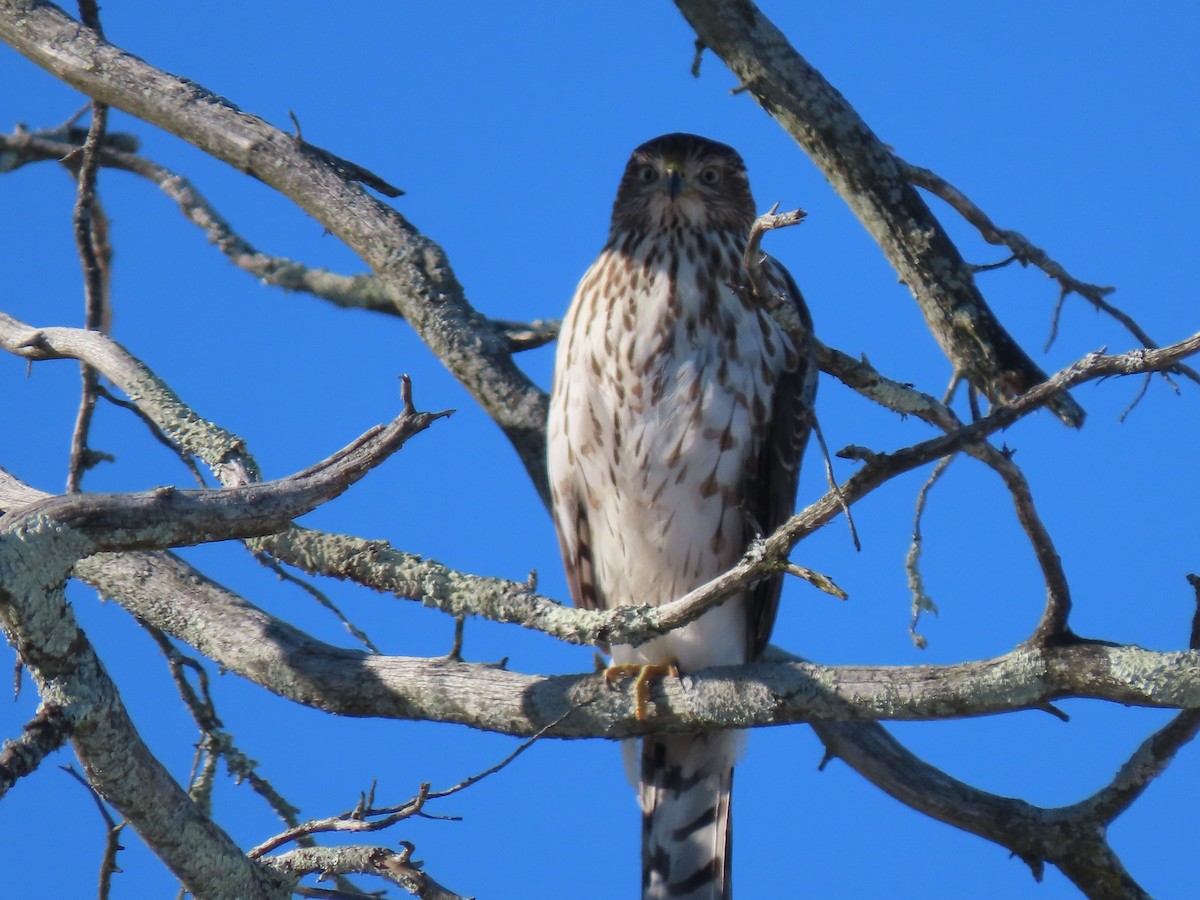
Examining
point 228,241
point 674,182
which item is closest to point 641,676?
point 674,182

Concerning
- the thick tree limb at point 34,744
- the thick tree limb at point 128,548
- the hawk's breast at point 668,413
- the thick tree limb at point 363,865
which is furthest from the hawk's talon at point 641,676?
the thick tree limb at point 34,744

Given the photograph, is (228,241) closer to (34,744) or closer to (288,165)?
(288,165)

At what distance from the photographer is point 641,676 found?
3324 millimetres

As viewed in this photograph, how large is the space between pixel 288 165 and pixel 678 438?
1.32m

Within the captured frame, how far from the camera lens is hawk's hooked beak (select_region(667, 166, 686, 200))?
413cm

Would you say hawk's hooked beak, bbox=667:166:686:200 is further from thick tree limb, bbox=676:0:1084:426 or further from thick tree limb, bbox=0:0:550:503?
thick tree limb, bbox=0:0:550:503

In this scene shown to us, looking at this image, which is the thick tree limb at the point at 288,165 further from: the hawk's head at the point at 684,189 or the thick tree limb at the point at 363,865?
the thick tree limb at the point at 363,865

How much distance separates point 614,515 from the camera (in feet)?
13.4

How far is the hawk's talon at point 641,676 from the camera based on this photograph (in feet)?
10.5

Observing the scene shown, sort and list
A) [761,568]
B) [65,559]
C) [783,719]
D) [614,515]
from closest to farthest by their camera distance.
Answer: [65,559] < [761,568] < [783,719] < [614,515]

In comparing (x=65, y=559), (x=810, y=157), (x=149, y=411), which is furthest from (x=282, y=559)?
(x=810, y=157)

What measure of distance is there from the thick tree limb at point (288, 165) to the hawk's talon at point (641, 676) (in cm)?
101

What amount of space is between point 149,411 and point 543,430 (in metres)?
1.19

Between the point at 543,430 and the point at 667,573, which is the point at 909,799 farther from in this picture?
the point at 543,430
